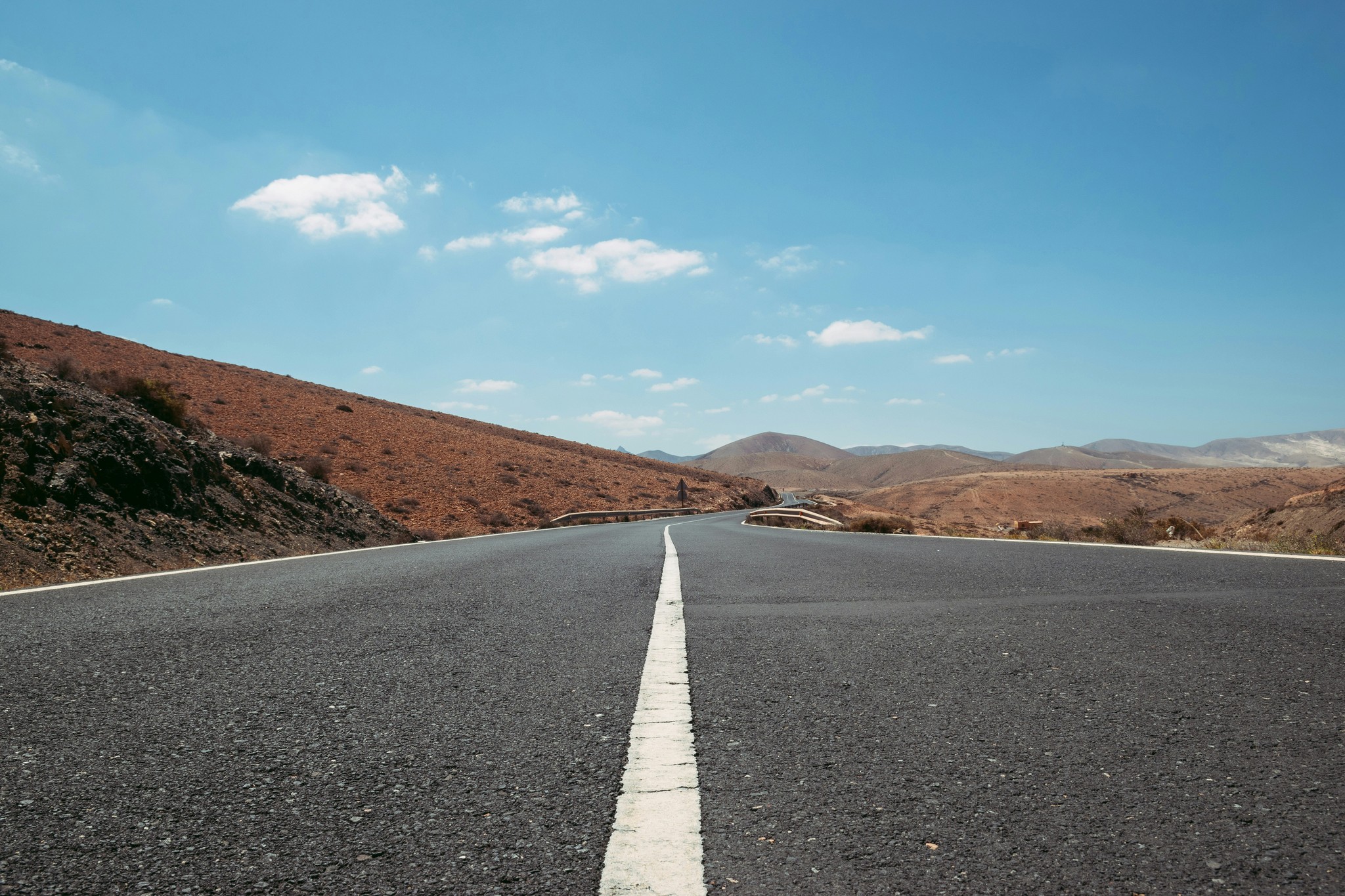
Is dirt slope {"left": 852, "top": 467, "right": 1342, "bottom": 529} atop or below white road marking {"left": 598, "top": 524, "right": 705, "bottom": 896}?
atop

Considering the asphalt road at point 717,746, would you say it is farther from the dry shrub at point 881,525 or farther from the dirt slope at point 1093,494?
the dirt slope at point 1093,494

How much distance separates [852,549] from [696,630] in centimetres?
707

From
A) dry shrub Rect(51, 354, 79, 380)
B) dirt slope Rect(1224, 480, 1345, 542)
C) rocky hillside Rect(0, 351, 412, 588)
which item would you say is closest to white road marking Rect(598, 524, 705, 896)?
rocky hillside Rect(0, 351, 412, 588)

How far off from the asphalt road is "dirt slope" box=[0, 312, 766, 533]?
71.6 ft

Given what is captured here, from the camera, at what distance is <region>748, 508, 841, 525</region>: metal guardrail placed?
24894 millimetres

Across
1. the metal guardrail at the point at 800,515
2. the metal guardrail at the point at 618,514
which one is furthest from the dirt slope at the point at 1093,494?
the metal guardrail at the point at 800,515

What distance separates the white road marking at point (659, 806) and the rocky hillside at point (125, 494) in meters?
8.49

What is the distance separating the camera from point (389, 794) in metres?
2.26

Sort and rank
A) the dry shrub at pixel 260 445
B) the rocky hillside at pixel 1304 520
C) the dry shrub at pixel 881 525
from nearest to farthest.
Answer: the rocky hillside at pixel 1304 520 < the dry shrub at pixel 260 445 < the dry shrub at pixel 881 525

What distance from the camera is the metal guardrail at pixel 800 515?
24.9 m

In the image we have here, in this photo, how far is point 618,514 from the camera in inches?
1449

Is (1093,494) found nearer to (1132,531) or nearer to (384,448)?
(384,448)

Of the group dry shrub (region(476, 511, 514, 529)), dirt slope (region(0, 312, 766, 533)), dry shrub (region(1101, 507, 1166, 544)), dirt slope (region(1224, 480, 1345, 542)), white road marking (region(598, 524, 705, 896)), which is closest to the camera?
white road marking (region(598, 524, 705, 896))

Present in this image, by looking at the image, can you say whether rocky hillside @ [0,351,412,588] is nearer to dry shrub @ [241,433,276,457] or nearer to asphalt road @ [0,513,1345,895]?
dry shrub @ [241,433,276,457]
